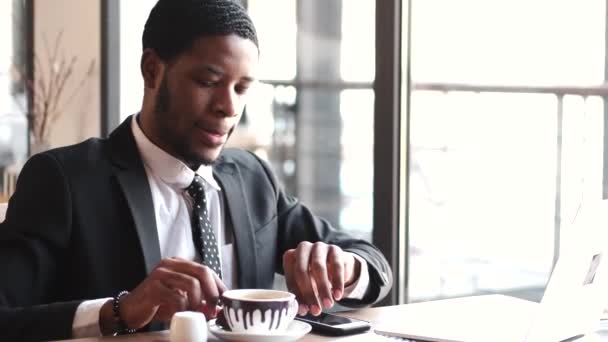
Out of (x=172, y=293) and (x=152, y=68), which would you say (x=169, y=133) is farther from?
(x=172, y=293)

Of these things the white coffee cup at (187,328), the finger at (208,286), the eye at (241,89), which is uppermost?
the eye at (241,89)

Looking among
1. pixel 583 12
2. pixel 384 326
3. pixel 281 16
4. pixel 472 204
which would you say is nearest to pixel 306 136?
pixel 281 16

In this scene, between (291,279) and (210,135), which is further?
(210,135)

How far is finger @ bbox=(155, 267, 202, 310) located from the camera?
1.59 metres

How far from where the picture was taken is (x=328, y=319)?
174 cm

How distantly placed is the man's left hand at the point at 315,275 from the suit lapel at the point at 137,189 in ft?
1.00

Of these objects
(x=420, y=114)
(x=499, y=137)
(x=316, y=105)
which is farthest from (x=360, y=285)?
(x=316, y=105)

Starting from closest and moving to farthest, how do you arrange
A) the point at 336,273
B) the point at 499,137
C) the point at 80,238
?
the point at 336,273 → the point at 80,238 → the point at 499,137

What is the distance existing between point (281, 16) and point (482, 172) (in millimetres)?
1084

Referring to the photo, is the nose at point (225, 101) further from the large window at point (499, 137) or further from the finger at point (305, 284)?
the large window at point (499, 137)

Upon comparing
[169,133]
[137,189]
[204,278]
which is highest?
[169,133]

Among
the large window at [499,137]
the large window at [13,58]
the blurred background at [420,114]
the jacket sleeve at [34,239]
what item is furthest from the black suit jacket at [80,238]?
the large window at [13,58]

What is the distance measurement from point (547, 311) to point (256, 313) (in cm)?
45

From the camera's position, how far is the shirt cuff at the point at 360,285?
1942mm
